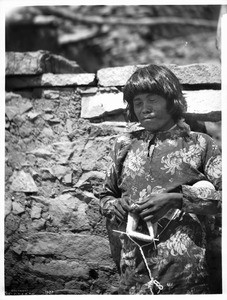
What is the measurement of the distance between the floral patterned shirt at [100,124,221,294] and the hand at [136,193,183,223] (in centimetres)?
3

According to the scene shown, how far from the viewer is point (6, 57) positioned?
2674mm

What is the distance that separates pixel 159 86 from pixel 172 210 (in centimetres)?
60

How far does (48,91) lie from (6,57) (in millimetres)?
286

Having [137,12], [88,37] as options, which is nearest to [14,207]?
[137,12]

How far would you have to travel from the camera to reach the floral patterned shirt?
232 centimetres

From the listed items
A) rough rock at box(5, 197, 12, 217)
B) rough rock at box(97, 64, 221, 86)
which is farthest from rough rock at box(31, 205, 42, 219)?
rough rock at box(97, 64, 221, 86)

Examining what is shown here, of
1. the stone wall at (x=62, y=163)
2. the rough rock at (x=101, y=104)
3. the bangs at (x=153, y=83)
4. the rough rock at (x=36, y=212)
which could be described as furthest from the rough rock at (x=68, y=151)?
the bangs at (x=153, y=83)

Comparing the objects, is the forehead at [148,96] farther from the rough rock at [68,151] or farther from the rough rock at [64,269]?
the rough rock at [64,269]

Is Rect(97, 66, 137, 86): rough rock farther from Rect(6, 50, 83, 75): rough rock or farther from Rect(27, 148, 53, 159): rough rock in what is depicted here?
Rect(27, 148, 53, 159): rough rock

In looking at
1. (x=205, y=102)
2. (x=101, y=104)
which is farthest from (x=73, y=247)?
(x=205, y=102)

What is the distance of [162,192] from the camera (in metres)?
2.38

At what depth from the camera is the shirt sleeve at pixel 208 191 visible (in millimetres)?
2318

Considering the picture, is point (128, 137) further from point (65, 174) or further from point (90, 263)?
point (90, 263)

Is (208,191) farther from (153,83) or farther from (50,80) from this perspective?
(50,80)
